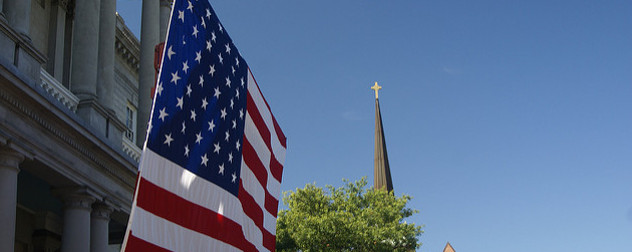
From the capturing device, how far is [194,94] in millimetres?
11891

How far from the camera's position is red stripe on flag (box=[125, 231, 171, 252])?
9.59 metres

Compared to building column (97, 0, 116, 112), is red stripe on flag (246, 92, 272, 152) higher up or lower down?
lower down

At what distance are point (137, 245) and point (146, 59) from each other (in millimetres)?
16626

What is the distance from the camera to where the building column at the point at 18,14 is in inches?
673

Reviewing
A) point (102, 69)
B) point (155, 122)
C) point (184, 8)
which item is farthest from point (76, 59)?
point (155, 122)

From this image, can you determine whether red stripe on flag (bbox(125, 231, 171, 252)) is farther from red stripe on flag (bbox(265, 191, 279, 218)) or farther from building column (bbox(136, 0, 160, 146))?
building column (bbox(136, 0, 160, 146))

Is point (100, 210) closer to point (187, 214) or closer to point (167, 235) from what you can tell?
point (187, 214)

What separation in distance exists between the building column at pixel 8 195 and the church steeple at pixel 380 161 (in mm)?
79301

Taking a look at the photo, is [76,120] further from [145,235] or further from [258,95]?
[145,235]

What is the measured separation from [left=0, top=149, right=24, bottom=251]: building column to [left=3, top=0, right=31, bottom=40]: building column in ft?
10.6

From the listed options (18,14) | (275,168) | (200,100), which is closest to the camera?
(200,100)

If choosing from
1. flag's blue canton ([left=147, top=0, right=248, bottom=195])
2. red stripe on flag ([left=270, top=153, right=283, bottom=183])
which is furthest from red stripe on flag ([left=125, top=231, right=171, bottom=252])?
red stripe on flag ([left=270, top=153, right=283, bottom=183])

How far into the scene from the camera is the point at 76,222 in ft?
60.4

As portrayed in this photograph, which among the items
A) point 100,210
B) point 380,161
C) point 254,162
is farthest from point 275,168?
point 380,161
